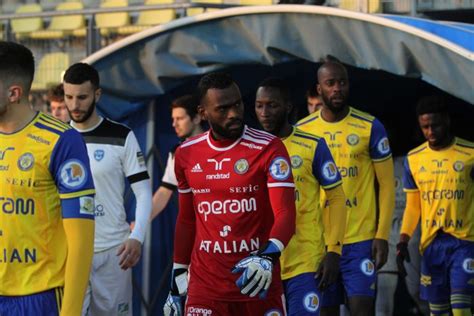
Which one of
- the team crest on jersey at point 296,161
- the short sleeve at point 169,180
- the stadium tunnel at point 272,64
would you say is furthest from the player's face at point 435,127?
the team crest on jersey at point 296,161

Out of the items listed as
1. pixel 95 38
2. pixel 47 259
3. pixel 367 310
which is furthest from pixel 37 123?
pixel 95 38

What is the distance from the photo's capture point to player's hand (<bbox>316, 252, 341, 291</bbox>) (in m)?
8.05

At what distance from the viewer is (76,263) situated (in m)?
5.22

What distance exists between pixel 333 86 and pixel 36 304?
4.39 m

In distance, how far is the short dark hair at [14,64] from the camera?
5293mm

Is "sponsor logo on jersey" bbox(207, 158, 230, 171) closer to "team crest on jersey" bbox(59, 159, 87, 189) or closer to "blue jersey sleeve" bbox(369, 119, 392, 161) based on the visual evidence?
"team crest on jersey" bbox(59, 159, 87, 189)

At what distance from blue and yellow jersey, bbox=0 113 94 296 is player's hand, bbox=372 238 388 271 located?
13.6ft

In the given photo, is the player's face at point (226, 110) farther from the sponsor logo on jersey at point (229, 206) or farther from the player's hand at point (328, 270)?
the player's hand at point (328, 270)

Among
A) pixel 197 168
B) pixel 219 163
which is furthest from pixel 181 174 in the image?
pixel 219 163

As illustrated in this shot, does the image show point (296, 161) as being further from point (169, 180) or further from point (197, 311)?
point (169, 180)

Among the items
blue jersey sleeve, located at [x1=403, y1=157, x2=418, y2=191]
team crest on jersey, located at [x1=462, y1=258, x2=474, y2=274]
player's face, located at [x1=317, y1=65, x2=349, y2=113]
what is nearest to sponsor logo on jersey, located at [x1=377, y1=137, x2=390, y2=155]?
player's face, located at [x1=317, y1=65, x2=349, y2=113]

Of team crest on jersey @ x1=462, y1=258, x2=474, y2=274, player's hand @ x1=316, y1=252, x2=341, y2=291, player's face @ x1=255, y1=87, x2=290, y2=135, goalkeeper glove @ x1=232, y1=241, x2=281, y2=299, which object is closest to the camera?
goalkeeper glove @ x1=232, y1=241, x2=281, y2=299

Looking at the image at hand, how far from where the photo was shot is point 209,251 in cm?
689

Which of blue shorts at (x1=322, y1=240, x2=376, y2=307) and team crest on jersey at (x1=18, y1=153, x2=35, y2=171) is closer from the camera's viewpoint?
team crest on jersey at (x1=18, y1=153, x2=35, y2=171)
